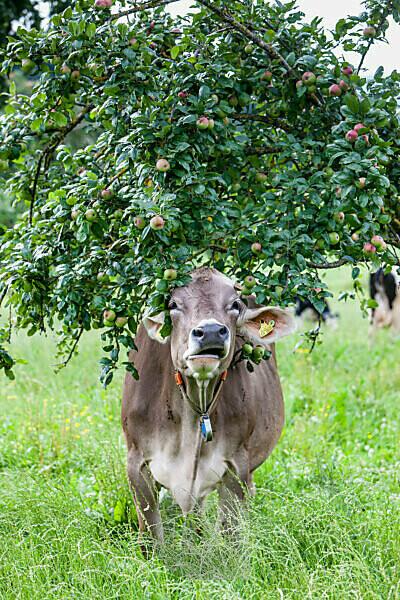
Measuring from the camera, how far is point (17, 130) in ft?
13.0

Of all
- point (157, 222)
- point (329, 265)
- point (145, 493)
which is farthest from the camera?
point (145, 493)

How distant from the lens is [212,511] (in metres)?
4.62

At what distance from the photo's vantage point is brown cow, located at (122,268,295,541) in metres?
3.70

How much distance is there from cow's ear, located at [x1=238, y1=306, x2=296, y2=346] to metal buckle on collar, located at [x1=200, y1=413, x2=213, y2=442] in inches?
17.3

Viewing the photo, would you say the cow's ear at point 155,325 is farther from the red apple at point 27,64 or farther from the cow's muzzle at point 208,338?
the red apple at point 27,64

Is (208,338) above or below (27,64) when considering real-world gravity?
below

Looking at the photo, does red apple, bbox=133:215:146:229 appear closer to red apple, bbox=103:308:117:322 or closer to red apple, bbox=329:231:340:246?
red apple, bbox=103:308:117:322

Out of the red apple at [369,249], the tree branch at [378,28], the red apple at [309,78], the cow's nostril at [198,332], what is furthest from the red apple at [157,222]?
the tree branch at [378,28]

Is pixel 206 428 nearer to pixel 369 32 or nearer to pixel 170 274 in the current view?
pixel 170 274

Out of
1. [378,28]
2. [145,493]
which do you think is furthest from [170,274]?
[378,28]

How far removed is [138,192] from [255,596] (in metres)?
1.72

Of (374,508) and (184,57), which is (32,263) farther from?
(374,508)

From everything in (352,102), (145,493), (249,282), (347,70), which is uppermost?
(347,70)

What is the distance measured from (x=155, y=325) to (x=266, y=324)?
0.52 metres
